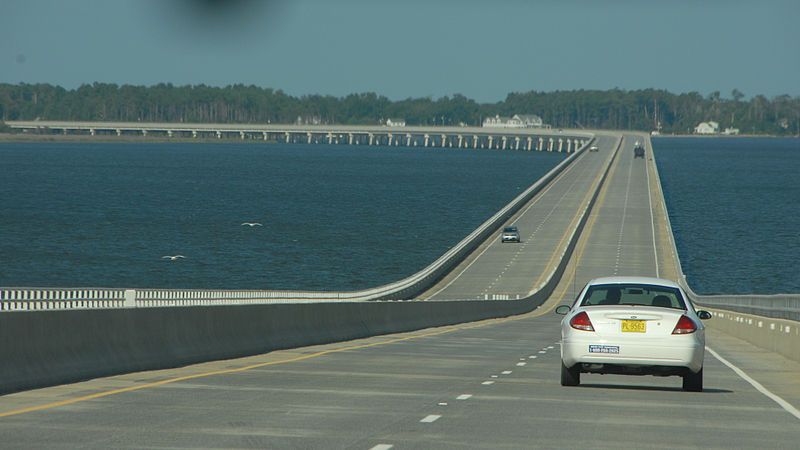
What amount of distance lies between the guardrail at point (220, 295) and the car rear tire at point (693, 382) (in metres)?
7.70

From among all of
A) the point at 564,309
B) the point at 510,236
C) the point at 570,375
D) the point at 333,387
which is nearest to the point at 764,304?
the point at 564,309

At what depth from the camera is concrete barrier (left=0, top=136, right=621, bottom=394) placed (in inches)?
658

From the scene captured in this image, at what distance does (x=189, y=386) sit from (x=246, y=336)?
24.0 feet

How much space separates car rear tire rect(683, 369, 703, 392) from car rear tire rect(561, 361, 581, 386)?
140cm

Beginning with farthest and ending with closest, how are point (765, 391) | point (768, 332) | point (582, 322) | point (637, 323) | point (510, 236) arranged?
point (510, 236) → point (768, 332) → point (765, 391) → point (582, 322) → point (637, 323)

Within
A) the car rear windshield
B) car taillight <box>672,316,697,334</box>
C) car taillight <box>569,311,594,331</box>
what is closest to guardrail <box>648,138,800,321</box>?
the car rear windshield

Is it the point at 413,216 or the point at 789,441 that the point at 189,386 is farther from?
the point at 413,216

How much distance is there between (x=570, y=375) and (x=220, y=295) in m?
28.3

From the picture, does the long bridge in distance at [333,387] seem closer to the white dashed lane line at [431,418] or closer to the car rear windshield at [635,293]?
the white dashed lane line at [431,418]

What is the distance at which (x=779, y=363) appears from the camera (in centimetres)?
2750

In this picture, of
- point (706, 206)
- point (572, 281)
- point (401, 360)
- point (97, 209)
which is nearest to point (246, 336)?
point (401, 360)

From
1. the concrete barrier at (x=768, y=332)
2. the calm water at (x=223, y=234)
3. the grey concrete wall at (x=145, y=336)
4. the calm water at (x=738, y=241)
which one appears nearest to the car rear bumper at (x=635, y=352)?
the grey concrete wall at (x=145, y=336)

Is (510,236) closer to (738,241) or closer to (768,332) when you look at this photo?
(738,241)

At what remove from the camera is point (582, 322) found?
18.6 m
